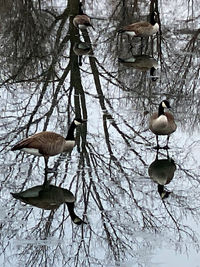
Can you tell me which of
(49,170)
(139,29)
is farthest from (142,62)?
(49,170)

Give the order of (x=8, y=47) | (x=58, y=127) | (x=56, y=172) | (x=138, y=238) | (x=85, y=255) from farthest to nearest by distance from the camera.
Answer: (x=8, y=47) → (x=58, y=127) → (x=56, y=172) → (x=138, y=238) → (x=85, y=255)

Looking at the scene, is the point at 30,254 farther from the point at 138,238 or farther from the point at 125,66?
the point at 125,66

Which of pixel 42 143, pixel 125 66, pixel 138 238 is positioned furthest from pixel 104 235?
pixel 125 66

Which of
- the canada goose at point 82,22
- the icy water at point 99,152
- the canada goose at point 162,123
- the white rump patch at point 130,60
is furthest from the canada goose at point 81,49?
the canada goose at point 162,123

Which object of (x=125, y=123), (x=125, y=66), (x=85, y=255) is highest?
(x=125, y=66)

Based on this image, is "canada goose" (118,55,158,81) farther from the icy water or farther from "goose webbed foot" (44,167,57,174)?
"goose webbed foot" (44,167,57,174)

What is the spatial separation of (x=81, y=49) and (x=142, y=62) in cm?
130

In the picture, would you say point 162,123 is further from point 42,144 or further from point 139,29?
point 139,29

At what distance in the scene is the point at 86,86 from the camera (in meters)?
8.08

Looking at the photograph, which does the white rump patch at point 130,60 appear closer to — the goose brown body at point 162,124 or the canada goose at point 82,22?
the canada goose at point 82,22

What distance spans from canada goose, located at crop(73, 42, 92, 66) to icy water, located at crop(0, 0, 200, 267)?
0.09m

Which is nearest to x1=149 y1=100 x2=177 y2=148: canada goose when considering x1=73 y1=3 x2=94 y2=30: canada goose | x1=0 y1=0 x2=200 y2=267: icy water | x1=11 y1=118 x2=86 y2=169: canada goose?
x1=0 y1=0 x2=200 y2=267: icy water

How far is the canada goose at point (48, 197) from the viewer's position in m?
4.63

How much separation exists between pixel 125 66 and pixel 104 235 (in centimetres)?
514
